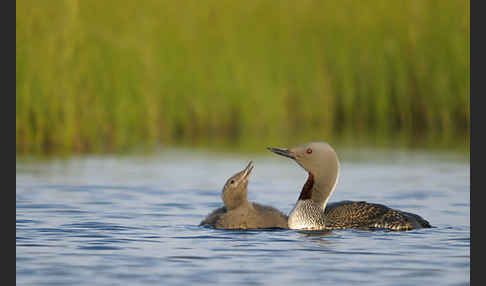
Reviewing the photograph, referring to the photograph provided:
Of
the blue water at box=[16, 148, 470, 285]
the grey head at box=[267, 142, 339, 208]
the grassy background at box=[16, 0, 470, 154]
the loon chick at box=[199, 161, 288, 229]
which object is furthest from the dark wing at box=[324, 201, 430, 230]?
the grassy background at box=[16, 0, 470, 154]

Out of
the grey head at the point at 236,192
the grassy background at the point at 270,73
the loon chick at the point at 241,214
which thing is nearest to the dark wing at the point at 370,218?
the loon chick at the point at 241,214

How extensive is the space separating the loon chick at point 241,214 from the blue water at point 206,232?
13 centimetres

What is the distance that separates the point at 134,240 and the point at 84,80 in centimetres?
672

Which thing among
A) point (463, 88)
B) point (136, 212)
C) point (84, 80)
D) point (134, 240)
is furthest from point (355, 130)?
point (134, 240)

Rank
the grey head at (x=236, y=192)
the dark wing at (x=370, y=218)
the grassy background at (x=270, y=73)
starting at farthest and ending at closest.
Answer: the grassy background at (x=270, y=73) → the grey head at (x=236, y=192) → the dark wing at (x=370, y=218)

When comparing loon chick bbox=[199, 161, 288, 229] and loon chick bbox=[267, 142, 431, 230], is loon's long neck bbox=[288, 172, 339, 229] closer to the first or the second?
loon chick bbox=[267, 142, 431, 230]

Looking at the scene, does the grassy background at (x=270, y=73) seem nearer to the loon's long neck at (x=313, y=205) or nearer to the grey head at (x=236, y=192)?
the grey head at (x=236, y=192)

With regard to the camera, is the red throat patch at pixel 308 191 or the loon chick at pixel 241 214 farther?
the red throat patch at pixel 308 191

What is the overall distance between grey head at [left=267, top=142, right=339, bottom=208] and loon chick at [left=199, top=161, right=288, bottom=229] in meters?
0.30

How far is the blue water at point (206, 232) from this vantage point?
5.82m

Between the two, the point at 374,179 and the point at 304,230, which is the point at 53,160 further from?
the point at 304,230

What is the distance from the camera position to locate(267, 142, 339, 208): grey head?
7941mm

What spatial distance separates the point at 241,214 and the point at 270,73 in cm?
995

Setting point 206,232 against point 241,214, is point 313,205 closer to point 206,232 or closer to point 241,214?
point 241,214
